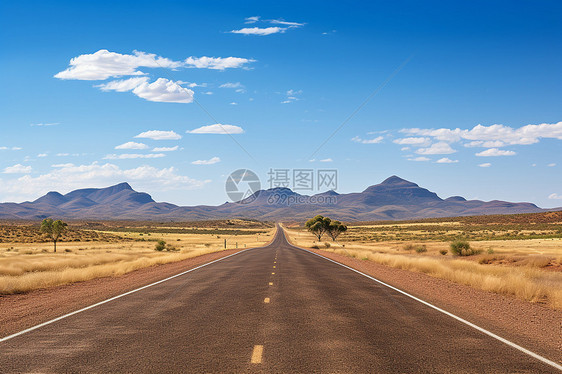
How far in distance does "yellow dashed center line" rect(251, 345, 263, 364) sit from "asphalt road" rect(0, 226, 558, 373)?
0.7 inches

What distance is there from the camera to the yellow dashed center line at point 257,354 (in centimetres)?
676

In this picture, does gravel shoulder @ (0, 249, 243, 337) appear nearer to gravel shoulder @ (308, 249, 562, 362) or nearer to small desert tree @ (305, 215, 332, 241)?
gravel shoulder @ (308, 249, 562, 362)

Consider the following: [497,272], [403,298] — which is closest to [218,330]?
[403,298]

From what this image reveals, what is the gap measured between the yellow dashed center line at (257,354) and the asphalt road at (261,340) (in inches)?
0.7

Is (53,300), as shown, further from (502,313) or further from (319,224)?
(319,224)

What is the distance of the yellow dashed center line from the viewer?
22.2ft

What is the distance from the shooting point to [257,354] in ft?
23.4

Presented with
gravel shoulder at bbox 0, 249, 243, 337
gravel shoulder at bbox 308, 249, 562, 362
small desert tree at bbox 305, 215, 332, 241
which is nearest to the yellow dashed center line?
gravel shoulder at bbox 308, 249, 562, 362

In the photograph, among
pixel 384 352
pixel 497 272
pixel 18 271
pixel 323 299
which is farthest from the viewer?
pixel 18 271

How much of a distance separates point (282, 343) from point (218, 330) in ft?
5.47

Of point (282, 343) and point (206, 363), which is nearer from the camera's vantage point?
point (206, 363)

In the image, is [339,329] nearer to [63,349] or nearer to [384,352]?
[384,352]

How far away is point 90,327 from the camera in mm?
9266

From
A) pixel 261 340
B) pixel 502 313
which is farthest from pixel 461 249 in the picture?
pixel 261 340
